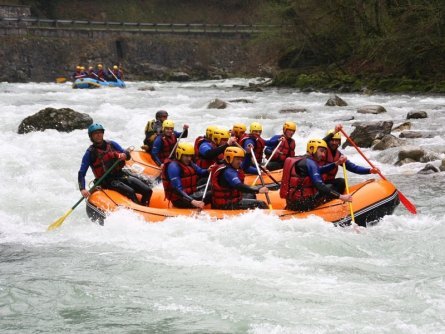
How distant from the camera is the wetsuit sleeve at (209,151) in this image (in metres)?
10.2

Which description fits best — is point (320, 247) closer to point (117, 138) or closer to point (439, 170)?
point (439, 170)

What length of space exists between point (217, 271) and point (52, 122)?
35.9ft

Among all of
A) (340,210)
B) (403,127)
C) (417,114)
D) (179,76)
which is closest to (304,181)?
(340,210)

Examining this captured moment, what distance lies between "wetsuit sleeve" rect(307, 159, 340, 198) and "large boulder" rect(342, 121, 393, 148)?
687 centimetres

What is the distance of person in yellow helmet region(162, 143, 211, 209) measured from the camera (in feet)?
29.7

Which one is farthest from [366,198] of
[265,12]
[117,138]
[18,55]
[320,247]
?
[18,55]

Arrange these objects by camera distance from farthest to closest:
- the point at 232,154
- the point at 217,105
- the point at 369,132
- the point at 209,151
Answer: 1. the point at 217,105
2. the point at 369,132
3. the point at 209,151
4. the point at 232,154

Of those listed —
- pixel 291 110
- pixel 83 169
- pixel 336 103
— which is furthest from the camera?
pixel 336 103

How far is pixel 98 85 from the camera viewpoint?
32.4m

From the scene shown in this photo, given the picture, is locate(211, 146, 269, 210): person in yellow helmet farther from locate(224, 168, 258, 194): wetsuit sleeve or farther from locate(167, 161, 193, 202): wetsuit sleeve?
locate(167, 161, 193, 202): wetsuit sleeve

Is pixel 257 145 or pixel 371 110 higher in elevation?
pixel 257 145

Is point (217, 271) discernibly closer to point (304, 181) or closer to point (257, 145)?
point (304, 181)

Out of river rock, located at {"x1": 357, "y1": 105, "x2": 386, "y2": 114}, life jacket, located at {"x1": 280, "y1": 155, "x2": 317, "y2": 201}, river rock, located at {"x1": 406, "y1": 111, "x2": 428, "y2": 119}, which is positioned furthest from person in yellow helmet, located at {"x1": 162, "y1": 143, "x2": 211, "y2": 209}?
river rock, located at {"x1": 357, "y1": 105, "x2": 386, "y2": 114}

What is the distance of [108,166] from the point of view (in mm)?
9797
